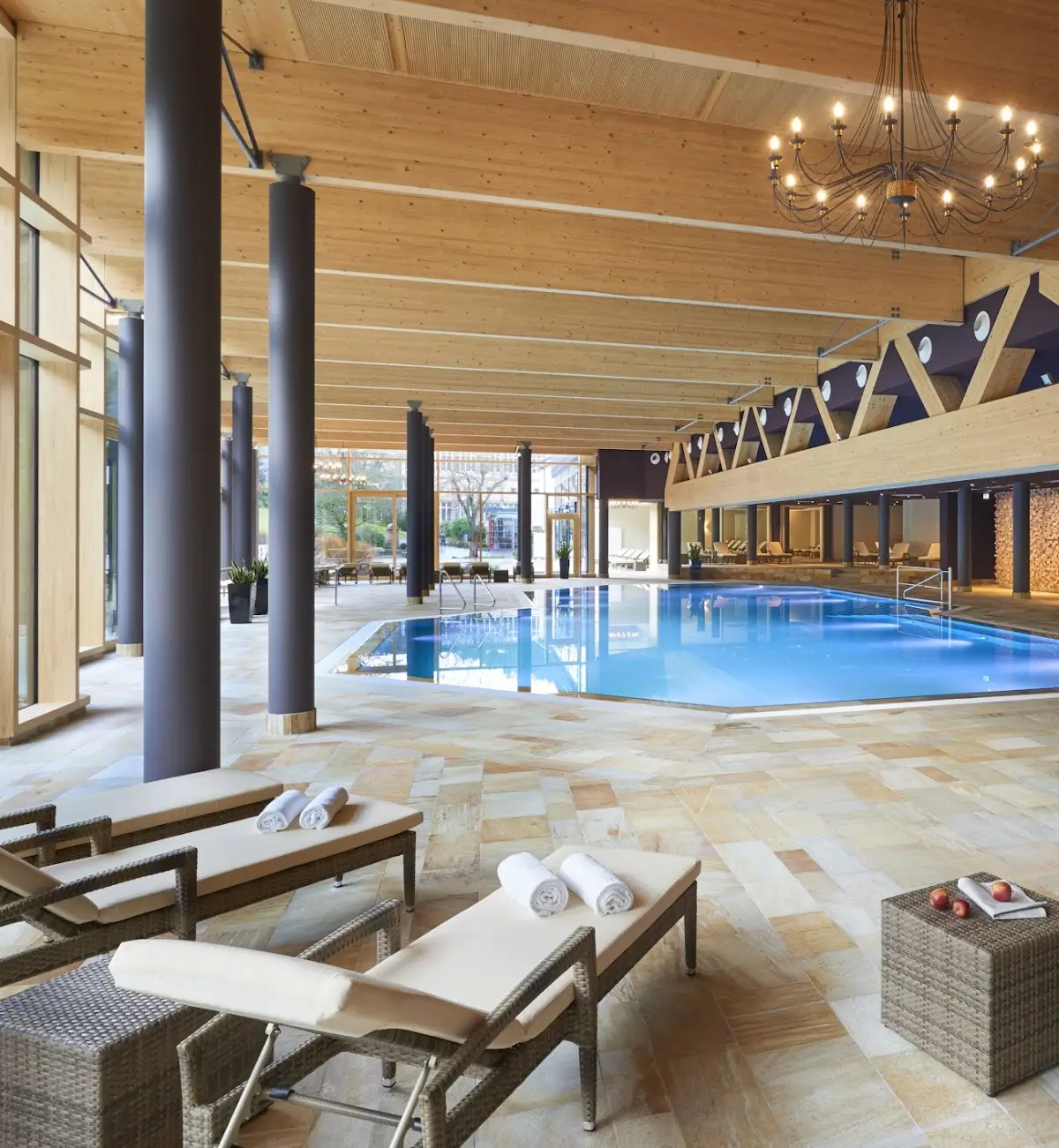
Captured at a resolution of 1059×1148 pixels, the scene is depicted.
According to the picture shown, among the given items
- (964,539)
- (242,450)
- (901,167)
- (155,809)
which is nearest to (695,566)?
(964,539)

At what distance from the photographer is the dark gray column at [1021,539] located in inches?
654

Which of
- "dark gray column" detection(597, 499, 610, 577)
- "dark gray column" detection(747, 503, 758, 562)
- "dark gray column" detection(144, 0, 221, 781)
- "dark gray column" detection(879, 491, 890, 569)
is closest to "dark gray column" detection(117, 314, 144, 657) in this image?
"dark gray column" detection(144, 0, 221, 781)

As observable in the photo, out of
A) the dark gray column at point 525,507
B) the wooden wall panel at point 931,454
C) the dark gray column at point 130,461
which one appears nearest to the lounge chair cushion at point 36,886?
the dark gray column at point 130,461

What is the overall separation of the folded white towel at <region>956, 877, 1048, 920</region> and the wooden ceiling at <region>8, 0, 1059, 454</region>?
177 inches

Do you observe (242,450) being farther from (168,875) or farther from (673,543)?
(673,543)

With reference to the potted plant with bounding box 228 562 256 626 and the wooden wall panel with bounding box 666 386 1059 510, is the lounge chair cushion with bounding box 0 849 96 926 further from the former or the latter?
the potted plant with bounding box 228 562 256 626

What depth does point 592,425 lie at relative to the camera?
19.6m

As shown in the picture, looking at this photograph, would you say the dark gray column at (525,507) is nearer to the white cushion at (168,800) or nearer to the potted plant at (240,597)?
the potted plant at (240,597)

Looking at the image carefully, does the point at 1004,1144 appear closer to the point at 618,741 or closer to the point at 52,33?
the point at 618,741

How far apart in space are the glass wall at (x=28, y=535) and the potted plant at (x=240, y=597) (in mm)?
6924

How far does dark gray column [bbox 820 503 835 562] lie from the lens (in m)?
28.3

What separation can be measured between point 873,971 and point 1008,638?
1118 centimetres

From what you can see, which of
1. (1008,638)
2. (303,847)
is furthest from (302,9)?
(1008,638)

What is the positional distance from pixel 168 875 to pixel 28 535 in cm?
469
